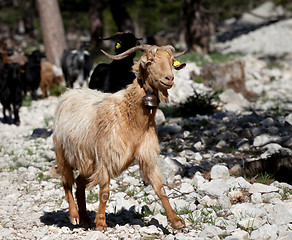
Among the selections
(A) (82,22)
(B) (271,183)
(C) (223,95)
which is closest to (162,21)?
(A) (82,22)

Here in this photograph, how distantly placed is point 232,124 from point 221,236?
461cm

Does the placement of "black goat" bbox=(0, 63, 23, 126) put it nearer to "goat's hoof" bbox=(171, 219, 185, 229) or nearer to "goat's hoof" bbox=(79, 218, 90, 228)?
"goat's hoof" bbox=(79, 218, 90, 228)

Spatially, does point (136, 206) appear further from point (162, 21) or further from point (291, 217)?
point (162, 21)

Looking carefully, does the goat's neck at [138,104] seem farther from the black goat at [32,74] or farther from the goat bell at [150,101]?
the black goat at [32,74]

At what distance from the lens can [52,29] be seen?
1830 cm

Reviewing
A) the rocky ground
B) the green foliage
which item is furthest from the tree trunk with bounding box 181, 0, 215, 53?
the rocky ground

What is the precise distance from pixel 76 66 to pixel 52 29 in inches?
172

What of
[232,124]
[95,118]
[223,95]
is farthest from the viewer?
[223,95]

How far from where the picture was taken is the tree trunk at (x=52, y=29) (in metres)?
18.0

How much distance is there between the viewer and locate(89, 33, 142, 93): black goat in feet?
22.9

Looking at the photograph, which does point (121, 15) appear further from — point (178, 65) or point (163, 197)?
point (163, 197)

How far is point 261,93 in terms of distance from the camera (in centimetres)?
1370

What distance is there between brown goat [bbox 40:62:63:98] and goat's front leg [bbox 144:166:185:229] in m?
11.3

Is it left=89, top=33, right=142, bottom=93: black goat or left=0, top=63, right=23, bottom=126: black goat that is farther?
left=0, top=63, right=23, bottom=126: black goat
